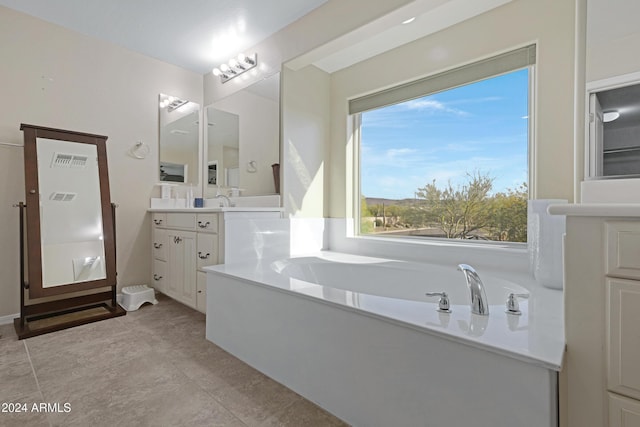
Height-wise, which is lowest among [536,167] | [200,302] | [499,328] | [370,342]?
[200,302]

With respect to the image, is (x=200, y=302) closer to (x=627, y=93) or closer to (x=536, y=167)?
(x=536, y=167)

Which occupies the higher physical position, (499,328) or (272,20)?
(272,20)

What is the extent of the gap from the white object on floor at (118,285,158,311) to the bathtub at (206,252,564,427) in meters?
1.16

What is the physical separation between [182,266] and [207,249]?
1.39 feet

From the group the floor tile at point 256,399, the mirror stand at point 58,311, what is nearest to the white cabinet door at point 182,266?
→ the mirror stand at point 58,311

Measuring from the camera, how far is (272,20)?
249cm

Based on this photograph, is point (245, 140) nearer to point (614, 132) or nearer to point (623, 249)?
point (614, 132)

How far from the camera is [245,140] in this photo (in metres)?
3.03

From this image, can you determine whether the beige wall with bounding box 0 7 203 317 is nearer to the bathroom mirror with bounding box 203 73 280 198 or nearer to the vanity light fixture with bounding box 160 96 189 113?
the vanity light fixture with bounding box 160 96 189 113

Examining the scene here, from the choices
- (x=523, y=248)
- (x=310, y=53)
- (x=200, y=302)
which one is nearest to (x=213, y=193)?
(x=200, y=302)

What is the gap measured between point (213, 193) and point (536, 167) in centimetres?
285

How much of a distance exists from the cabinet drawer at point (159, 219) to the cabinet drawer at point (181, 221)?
7 centimetres

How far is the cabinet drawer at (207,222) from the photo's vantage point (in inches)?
88.1

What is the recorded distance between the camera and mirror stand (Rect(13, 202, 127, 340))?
220cm
